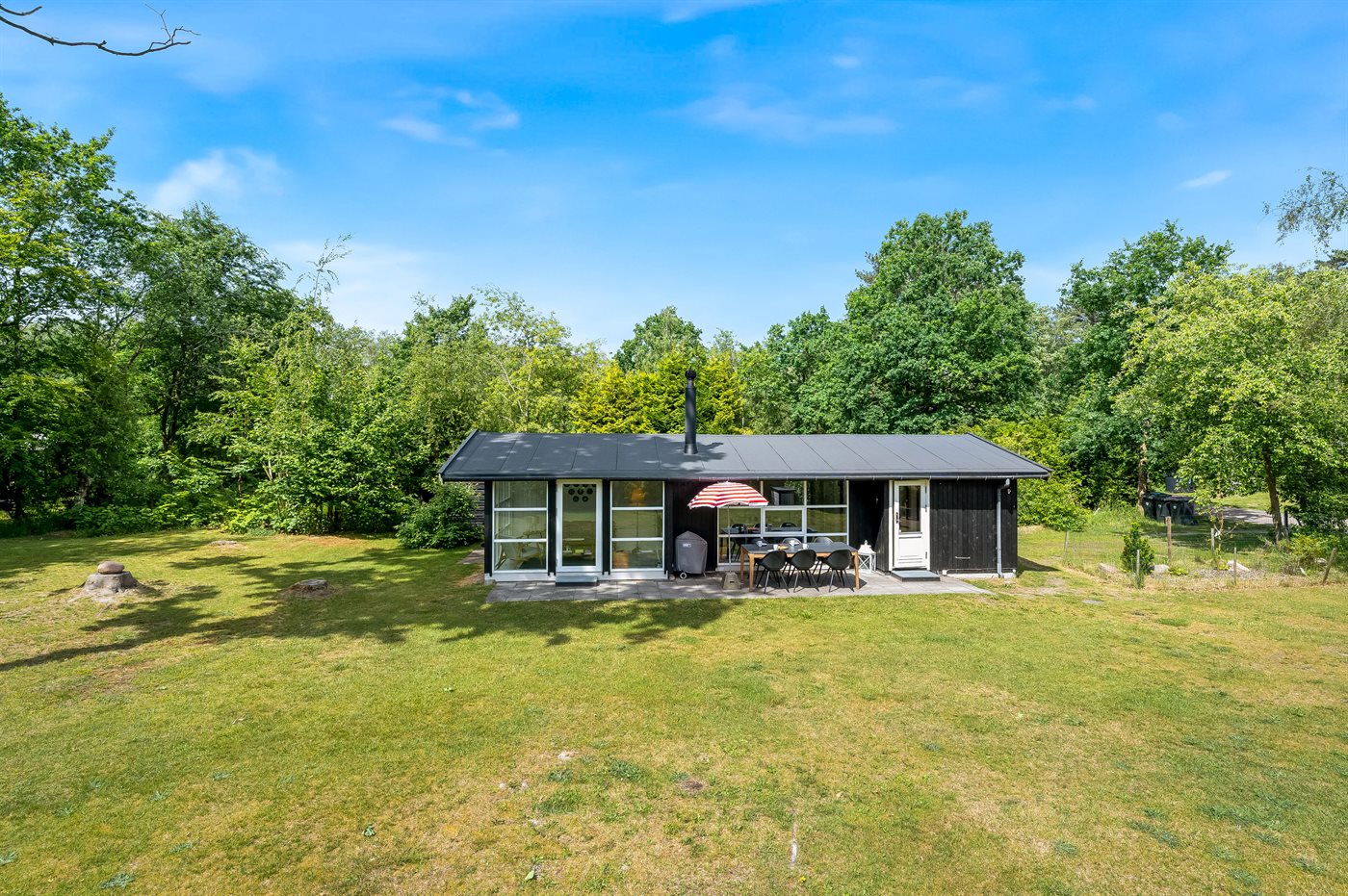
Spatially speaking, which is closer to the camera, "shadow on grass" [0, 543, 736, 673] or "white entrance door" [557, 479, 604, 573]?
"shadow on grass" [0, 543, 736, 673]

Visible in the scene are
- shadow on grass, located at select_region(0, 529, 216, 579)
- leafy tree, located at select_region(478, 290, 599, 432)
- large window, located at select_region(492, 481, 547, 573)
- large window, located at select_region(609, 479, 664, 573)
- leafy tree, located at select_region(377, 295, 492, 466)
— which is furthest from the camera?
leafy tree, located at select_region(478, 290, 599, 432)

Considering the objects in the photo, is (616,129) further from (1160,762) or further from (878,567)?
(1160,762)

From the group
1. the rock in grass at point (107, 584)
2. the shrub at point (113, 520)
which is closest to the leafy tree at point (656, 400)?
the shrub at point (113, 520)

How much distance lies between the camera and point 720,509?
1386 centimetres

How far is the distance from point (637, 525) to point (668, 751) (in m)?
7.83

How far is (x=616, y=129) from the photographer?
15766mm

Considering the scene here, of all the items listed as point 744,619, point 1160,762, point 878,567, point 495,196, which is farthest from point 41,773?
point 495,196

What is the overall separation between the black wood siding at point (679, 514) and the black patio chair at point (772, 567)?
1550 mm

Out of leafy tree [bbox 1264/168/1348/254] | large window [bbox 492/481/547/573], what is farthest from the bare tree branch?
leafy tree [bbox 1264/168/1348/254]

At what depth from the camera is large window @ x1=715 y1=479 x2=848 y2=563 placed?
13.8m

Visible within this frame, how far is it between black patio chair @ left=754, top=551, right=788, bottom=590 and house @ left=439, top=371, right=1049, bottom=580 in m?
1.32

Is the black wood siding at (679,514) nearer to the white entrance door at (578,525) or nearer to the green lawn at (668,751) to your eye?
the white entrance door at (578,525)

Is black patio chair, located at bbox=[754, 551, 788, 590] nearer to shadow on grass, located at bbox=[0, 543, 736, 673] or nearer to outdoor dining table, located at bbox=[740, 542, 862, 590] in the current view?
outdoor dining table, located at bbox=[740, 542, 862, 590]

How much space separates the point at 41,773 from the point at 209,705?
4.76 feet
